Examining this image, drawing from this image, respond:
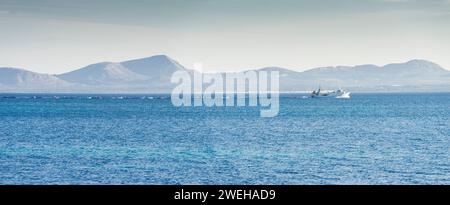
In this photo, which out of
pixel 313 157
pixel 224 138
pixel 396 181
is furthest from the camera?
pixel 224 138

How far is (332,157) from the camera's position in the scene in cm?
4216

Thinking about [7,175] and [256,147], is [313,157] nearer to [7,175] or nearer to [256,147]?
[256,147]

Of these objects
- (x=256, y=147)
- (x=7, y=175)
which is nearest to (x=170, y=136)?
(x=256, y=147)

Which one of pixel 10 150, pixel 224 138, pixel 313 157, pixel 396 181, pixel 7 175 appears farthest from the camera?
pixel 224 138

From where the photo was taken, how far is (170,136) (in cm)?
6231

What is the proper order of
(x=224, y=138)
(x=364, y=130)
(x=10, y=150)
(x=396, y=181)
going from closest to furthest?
(x=396, y=181) < (x=10, y=150) < (x=224, y=138) < (x=364, y=130)

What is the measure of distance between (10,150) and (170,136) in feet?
56.8
